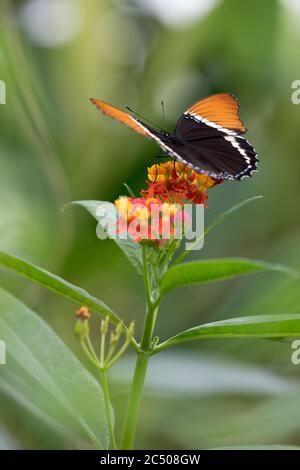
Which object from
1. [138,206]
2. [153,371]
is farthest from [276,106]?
[138,206]

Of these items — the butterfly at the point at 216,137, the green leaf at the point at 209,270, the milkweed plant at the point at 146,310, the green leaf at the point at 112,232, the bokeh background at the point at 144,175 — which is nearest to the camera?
the green leaf at the point at 209,270

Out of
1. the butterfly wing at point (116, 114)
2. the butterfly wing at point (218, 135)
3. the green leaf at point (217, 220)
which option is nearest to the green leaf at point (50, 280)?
the green leaf at point (217, 220)

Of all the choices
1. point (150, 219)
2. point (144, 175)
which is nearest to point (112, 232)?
point (150, 219)

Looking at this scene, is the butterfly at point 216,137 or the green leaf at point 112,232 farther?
the butterfly at point 216,137

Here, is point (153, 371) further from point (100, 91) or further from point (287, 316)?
point (100, 91)

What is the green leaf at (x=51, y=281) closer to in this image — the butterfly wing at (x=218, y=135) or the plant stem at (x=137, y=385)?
the plant stem at (x=137, y=385)

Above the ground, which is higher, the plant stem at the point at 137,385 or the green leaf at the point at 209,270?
the green leaf at the point at 209,270
